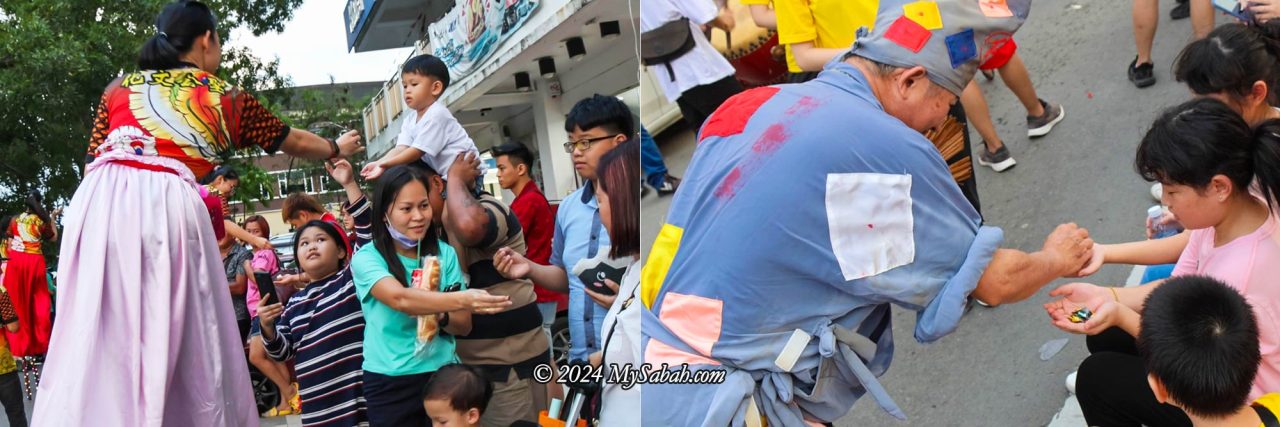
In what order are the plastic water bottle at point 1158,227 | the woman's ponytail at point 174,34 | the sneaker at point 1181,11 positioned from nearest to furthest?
the woman's ponytail at point 174,34 → the plastic water bottle at point 1158,227 → the sneaker at point 1181,11

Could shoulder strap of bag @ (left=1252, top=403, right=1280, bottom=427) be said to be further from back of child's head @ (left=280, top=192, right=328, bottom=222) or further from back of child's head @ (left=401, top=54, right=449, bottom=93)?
back of child's head @ (left=280, top=192, right=328, bottom=222)

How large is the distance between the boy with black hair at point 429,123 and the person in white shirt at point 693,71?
2.97 feet

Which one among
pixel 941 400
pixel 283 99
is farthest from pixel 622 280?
pixel 941 400

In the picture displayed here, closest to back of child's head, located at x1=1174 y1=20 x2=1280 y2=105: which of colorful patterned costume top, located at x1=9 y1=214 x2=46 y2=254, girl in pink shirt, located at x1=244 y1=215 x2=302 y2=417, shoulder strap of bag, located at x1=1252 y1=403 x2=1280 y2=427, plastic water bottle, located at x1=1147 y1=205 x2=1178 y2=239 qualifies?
plastic water bottle, located at x1=1147 y1=205 x2=1178 y2=239

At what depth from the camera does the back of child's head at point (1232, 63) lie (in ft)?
8.66

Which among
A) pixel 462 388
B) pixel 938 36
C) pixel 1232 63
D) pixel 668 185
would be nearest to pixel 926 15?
pixel 938 36

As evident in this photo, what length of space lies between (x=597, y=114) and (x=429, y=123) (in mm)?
403

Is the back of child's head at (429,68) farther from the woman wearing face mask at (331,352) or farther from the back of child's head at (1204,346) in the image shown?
the back of child's head at (1204,346)

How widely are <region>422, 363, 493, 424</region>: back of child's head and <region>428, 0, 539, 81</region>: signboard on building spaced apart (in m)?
0.80

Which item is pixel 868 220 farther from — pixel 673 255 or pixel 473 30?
pixel 473 30

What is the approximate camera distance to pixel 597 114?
1.69 meters

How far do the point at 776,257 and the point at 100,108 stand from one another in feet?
5.81

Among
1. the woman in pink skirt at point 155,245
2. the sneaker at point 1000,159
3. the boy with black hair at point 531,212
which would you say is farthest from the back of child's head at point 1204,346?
the sneaker at point 1000,159
